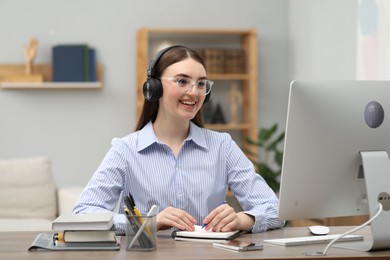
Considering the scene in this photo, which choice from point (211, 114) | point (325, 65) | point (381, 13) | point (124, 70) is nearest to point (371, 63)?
point (381, 13)

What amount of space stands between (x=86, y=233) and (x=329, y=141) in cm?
69

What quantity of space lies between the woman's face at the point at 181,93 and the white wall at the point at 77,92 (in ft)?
10.9

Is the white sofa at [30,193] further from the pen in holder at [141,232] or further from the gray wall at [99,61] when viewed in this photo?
the pen in holder at [141,232]

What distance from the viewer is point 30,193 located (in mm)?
4691

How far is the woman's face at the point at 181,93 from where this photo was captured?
2.44 meters

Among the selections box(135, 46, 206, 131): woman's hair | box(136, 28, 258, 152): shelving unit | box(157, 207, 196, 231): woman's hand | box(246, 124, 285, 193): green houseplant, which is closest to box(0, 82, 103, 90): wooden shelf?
box(136, 28, 258, 152): shelving unit

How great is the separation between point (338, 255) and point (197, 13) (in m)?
4.29

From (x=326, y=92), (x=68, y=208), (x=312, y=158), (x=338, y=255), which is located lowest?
(x=68, y=208)

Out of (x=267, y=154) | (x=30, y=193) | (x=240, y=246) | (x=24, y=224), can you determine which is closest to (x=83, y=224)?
(x=240, y=246)

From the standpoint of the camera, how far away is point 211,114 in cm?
580

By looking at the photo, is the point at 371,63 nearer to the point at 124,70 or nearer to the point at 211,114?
the point at 211,114

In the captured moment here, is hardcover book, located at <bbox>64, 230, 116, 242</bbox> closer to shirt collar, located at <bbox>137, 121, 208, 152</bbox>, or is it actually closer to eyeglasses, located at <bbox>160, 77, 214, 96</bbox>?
shirt collar, located at <bbox>137, 121, 208, 152</bbox>

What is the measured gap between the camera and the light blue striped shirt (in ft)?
7.84

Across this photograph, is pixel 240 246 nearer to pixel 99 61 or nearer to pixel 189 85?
pixel 189 85
